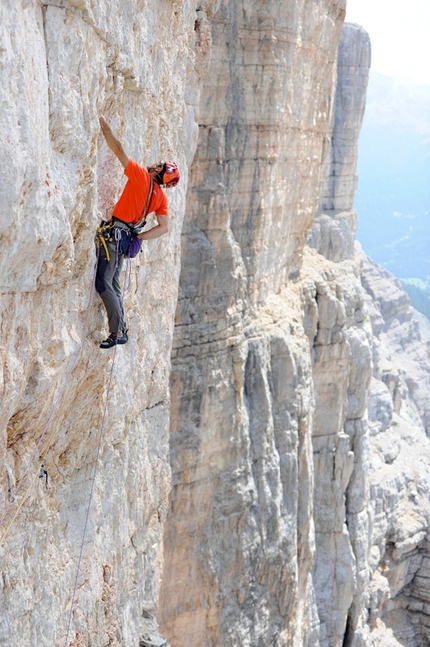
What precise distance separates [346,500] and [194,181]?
12.1 meters

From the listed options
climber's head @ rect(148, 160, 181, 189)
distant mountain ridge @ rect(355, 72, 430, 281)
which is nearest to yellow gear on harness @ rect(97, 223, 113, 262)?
climber's head @ rect(148, 160, 181, 189)

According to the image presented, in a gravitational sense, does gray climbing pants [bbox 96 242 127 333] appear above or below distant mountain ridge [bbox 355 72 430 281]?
above

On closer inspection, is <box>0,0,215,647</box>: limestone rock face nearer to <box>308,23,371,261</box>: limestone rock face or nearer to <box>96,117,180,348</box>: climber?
<box>96,117,180,348</box>: climber

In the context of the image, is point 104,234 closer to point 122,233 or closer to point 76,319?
point 122,233

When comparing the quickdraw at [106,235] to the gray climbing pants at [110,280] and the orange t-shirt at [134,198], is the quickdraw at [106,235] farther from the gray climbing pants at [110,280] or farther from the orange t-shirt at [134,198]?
the orange t-shirt at [134,198]

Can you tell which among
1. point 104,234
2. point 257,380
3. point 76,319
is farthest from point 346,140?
point 76,319

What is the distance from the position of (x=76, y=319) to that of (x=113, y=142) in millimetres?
1489

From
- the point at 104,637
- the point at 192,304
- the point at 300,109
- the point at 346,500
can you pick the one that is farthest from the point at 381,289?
the point at 104,637

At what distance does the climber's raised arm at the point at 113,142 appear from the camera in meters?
6.71

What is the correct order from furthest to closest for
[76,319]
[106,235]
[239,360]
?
1. [239,360]
2. [106,235]
3. [76,319]

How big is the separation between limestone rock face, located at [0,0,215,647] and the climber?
0.49 ft

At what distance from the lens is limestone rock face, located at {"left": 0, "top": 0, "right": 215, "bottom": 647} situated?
17.5ft

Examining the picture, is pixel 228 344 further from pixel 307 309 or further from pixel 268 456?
pixel 307 309

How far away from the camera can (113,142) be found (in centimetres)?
681
